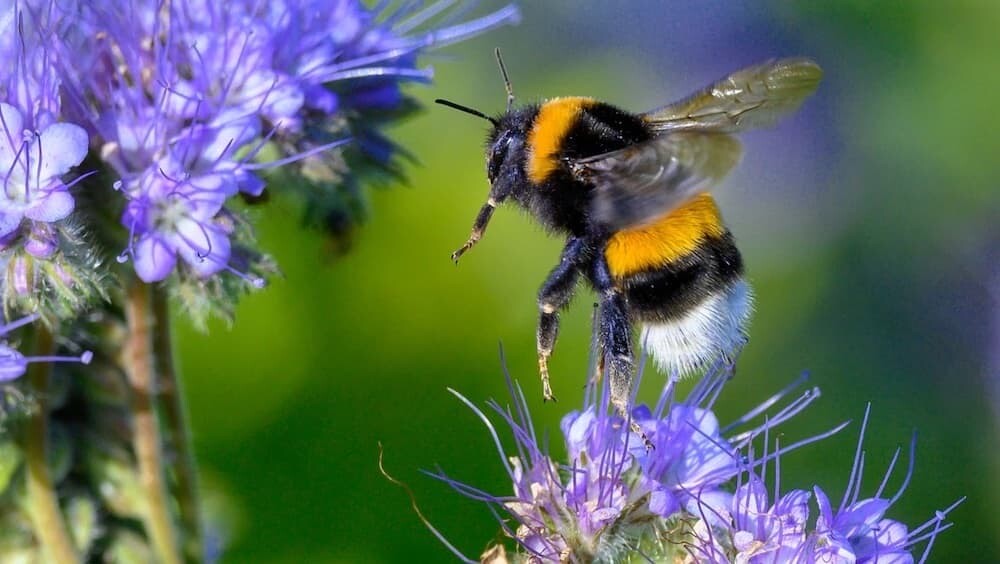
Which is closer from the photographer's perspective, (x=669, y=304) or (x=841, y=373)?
(x=669, y=304)

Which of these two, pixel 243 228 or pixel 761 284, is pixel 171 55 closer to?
pixel 243 228

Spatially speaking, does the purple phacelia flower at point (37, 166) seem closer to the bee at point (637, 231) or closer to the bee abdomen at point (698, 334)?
the bee at point (637, 231)

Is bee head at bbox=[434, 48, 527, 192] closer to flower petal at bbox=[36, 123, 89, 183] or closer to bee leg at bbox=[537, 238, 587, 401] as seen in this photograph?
bee leg at bbox=[537, 238, 587, 401]

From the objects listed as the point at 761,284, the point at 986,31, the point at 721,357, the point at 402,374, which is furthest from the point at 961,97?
the point at 721,357

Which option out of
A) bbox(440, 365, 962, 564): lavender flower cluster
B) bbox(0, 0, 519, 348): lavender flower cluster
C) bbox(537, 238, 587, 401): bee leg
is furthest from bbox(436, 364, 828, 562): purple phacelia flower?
bbox(0, 0, 519, 348): lavender flower cluster

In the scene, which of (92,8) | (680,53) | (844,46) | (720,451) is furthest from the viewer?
(680,53)

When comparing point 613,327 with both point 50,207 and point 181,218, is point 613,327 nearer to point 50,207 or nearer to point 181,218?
point 181,218
